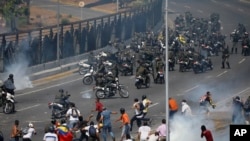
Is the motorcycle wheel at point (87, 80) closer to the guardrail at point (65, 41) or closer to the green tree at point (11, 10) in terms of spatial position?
the guardrail at point (65, 41)

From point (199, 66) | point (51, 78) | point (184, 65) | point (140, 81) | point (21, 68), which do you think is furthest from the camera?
point (184, 65)

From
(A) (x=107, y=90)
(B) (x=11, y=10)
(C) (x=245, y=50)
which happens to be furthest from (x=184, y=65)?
(B) (x=11, y=10)

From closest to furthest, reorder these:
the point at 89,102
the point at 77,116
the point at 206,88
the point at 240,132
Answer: the point at 240,132
the point at 77,116
the point at 89,102
the point at 206,88

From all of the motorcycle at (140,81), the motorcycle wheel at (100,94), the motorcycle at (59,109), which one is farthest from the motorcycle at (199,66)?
the motorcycle at (59,109)

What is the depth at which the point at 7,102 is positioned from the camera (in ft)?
136

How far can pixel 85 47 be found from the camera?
63438 millimetres

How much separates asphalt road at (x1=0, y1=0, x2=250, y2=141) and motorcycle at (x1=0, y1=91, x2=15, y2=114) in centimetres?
39

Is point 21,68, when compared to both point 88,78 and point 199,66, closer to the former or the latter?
point 88,78

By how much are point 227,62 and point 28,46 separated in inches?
493

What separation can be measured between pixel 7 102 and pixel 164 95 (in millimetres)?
9362

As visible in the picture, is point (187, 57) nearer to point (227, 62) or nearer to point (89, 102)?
point (227, 62)

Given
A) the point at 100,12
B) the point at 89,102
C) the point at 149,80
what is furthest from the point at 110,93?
the point at 100,12

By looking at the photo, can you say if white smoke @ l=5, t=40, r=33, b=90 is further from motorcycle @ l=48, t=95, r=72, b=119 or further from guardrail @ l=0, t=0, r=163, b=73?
motorcycle @ l=48, t=95, r=72, b=119

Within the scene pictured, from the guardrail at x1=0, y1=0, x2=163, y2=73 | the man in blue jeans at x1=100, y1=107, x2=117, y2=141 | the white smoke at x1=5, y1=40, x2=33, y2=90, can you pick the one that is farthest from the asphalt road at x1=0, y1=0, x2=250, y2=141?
the guardrail at x1=0, y1=0, x2=163, y2=73
